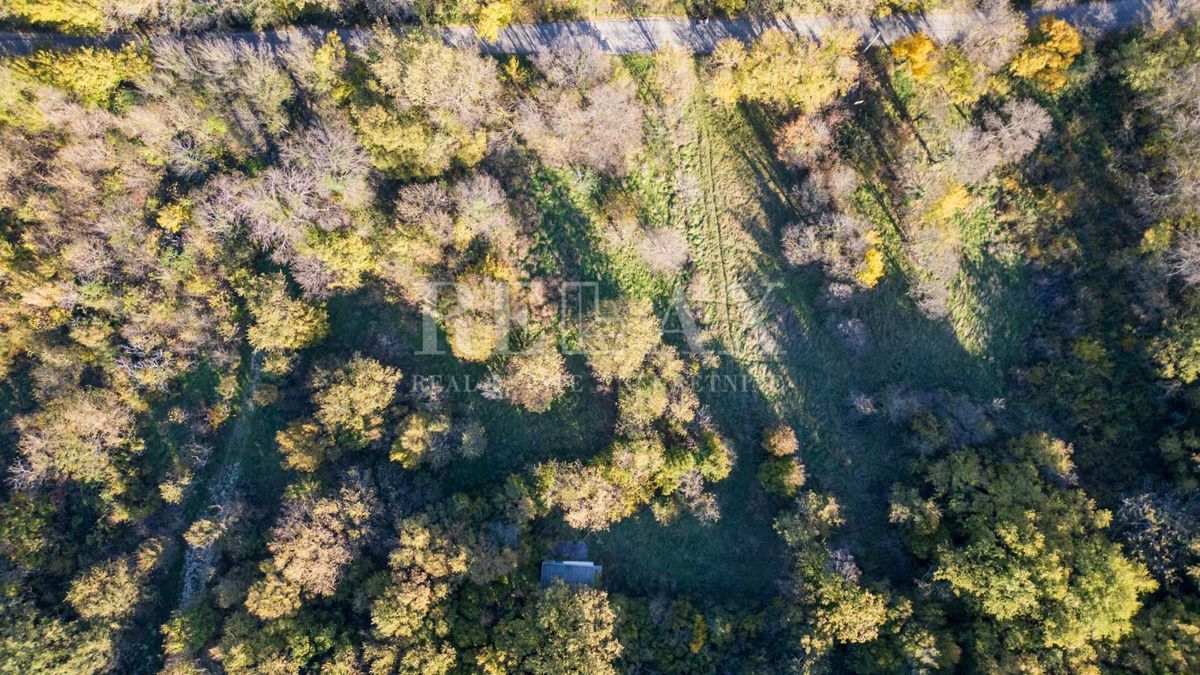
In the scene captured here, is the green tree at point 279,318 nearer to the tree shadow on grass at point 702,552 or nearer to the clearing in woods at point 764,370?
the tree shadow on grass at point 702,552

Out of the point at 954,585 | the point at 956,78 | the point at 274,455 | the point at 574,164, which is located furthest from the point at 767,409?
the point at 274,455

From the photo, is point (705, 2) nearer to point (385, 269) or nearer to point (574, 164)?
point (574, 164)

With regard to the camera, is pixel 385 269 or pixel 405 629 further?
pixel 385 269

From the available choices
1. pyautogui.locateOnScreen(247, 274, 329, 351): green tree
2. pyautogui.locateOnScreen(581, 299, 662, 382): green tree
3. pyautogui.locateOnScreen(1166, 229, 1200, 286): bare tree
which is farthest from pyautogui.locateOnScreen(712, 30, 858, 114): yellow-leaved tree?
pyautogui.locateOnScreen(247, 274, 329, 351): green tree

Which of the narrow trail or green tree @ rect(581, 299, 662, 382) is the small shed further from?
the narrow trail

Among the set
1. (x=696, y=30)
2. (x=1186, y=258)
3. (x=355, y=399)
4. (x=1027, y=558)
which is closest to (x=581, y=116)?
(x=696, y=30)

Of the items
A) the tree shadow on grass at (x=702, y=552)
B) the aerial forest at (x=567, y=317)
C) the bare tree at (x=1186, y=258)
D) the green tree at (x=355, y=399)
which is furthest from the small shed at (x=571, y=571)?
the bare tree at (x=1186, y=258)
